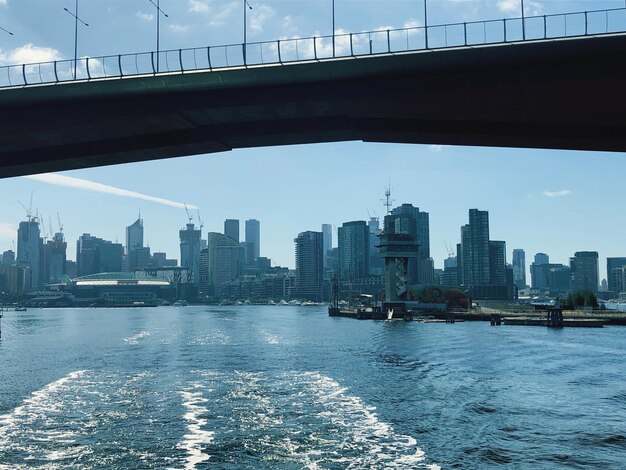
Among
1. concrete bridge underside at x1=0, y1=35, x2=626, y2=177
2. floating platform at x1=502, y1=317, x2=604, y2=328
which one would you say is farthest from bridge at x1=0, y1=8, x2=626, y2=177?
floating platform at x1=502, y1=317, x2=604, y2=328

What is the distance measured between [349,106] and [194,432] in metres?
25.0

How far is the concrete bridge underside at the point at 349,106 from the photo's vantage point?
36.9m

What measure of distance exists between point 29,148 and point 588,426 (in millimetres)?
49453

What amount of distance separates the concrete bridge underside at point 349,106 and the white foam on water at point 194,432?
21355 millimetres

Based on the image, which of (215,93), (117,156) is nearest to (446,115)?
(215,93)

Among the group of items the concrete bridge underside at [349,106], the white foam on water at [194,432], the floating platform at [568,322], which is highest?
the concrete bridge underside at [349,106]

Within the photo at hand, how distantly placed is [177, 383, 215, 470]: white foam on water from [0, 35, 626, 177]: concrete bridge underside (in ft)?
70.1

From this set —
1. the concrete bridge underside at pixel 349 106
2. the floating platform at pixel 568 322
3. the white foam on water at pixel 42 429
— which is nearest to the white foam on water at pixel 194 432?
the white foam on water at pixel 42 429

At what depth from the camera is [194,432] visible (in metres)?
38.4

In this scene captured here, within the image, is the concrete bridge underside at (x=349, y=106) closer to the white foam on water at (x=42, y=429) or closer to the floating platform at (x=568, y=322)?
the white foam on water at (x=42, y=429)

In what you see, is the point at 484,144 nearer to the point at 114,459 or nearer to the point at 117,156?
the point at 117,156

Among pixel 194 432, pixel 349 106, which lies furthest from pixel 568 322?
pixel 194 432

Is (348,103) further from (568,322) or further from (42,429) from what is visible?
(568,322)

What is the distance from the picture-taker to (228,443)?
1412 inches
